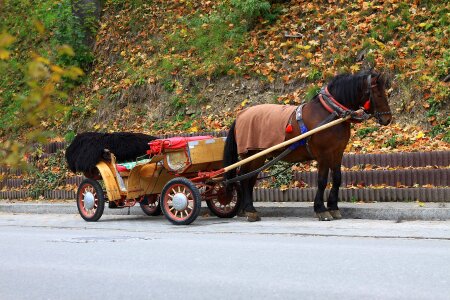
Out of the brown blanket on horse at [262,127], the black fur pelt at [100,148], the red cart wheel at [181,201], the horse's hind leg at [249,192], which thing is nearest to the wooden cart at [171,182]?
the red cart wheel at [181,201]

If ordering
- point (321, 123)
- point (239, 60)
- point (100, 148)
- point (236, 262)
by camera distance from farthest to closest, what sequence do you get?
point (239, 60)
point (100, 148)
point (321, 123)
point (236, 262)

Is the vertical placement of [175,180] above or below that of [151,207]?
above

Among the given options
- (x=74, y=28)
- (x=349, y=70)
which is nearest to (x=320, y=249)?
(x=349, y=70)

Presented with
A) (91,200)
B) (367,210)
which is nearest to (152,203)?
(91,200)

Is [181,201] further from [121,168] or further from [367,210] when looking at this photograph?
Result: [367,210]

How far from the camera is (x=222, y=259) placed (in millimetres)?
8578

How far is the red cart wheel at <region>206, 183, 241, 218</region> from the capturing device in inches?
531

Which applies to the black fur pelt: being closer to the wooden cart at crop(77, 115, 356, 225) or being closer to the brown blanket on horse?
the wooden cart at crop(77, 115, 356, 225)

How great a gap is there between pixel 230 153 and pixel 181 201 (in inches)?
46.7

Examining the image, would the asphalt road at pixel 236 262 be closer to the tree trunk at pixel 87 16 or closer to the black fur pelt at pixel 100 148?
the black fur pelt at pixel 100 148

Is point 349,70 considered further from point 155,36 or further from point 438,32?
point 155,36

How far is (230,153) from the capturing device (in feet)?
42.8

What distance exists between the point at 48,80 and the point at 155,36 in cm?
1821

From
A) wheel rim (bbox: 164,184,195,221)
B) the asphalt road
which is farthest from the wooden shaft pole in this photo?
Result: the asphalt road
